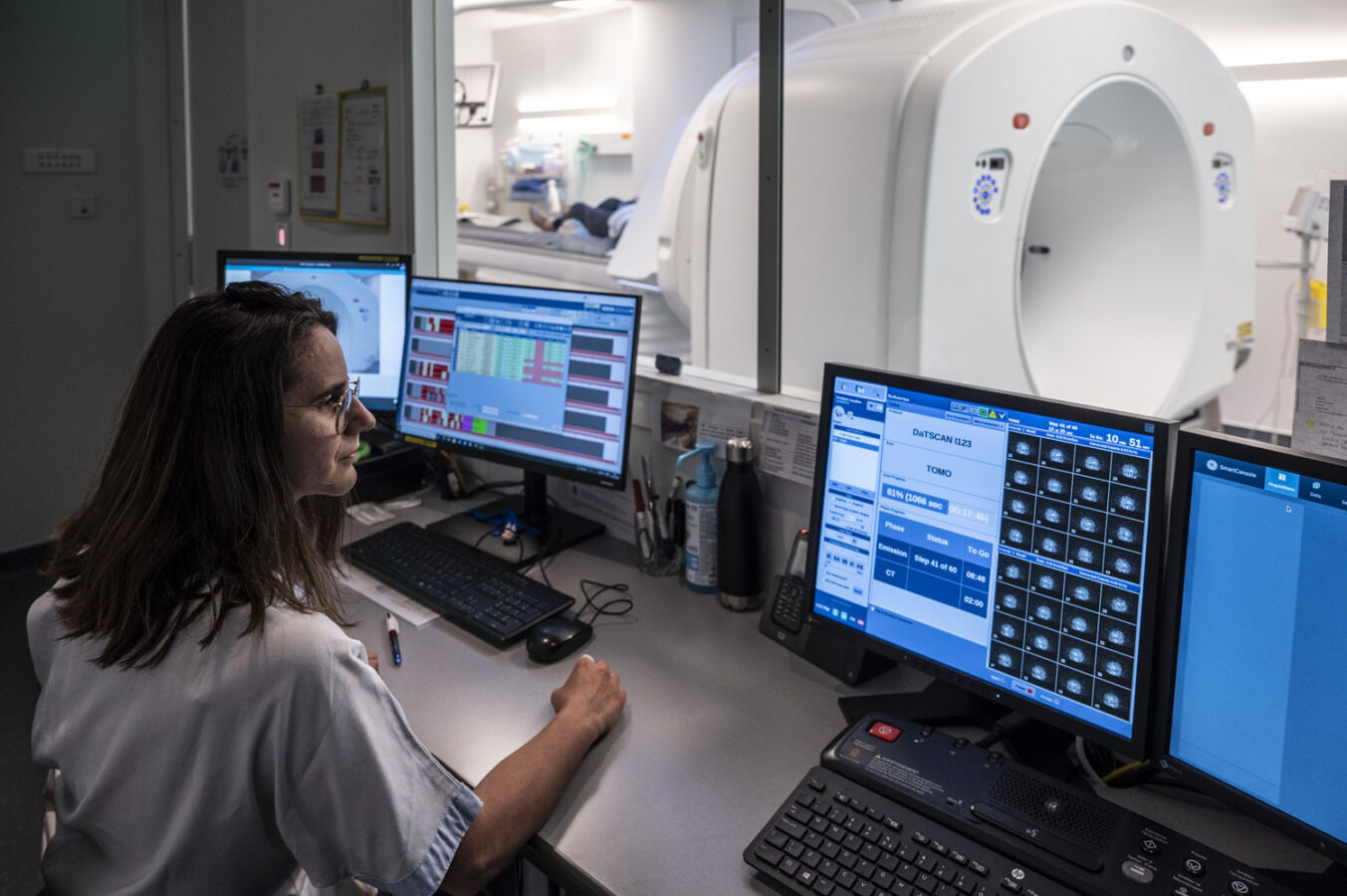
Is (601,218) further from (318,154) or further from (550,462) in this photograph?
(550,462)

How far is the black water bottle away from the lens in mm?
1412

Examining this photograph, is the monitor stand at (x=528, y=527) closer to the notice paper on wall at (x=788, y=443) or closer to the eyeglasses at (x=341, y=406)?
the notice paper on wall at (x=788, y=443)

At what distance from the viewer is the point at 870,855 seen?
889 mm

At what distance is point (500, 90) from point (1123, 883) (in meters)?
6.80

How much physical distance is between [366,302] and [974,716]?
1385 millimetres

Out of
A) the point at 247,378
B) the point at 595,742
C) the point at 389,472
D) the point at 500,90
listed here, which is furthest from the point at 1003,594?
the point at 500,90

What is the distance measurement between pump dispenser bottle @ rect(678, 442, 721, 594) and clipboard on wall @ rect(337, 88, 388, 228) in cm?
118

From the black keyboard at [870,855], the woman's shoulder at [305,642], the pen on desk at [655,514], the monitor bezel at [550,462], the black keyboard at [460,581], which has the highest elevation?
the monitor bezel at [550,462]

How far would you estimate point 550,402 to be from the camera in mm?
1598

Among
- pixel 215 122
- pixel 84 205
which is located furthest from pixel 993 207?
pixel 84 205

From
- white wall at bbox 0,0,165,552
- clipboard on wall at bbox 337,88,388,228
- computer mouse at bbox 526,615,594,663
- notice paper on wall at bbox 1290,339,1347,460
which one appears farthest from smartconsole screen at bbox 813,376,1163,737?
white wall at bbox 0,0,165,552

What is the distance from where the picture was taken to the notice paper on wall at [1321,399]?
956 millimetres

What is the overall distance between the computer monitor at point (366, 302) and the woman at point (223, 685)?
98cm

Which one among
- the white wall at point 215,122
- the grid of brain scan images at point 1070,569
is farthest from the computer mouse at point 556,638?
the white wall at point 215,122
